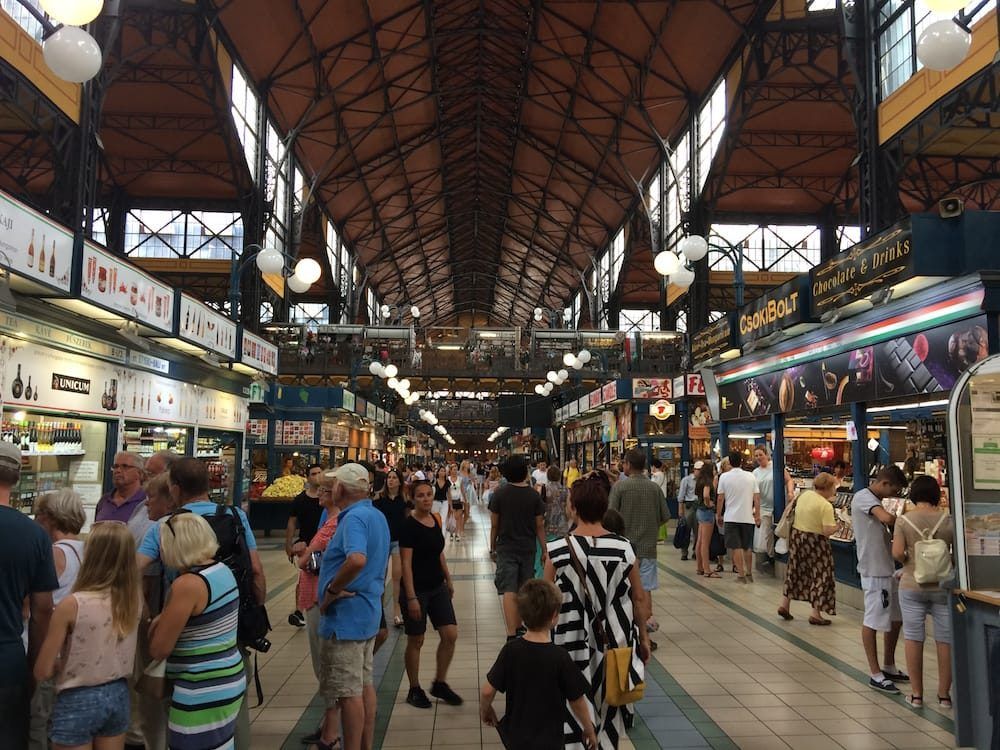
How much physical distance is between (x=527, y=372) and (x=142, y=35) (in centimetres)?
1570

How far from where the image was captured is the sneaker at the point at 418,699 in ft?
16.6

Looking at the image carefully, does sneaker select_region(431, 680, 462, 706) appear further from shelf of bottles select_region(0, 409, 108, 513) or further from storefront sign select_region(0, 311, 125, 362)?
storefront sign select_region(0, 311, 125, 362)

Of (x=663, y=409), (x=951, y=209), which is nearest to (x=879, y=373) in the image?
(x=951, y=209)

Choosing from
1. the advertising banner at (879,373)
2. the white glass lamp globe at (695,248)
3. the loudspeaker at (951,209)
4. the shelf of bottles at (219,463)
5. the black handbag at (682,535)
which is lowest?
the black handbag at (682,535)

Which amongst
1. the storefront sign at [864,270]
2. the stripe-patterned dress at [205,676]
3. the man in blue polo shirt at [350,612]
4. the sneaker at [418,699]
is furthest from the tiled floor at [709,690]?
the storefront sign at [864,270]

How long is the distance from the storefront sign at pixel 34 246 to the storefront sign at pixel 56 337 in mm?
631

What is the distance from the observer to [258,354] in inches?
556

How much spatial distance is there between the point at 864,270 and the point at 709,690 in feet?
15.5

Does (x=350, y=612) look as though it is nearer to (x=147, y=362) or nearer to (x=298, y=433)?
(x=147, y=362)

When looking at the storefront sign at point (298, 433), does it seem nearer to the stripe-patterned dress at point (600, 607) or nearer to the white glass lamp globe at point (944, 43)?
the white glass lamp globe at point (944, 43)

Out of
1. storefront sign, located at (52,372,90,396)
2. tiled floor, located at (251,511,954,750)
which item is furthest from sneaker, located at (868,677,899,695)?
storefront sign, located at (52,372,90,396)

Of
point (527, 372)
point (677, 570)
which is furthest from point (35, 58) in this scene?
point (527, 372)

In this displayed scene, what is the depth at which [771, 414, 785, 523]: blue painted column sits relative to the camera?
36.4 ft

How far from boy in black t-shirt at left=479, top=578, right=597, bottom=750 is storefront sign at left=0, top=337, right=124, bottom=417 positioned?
6.25 m
